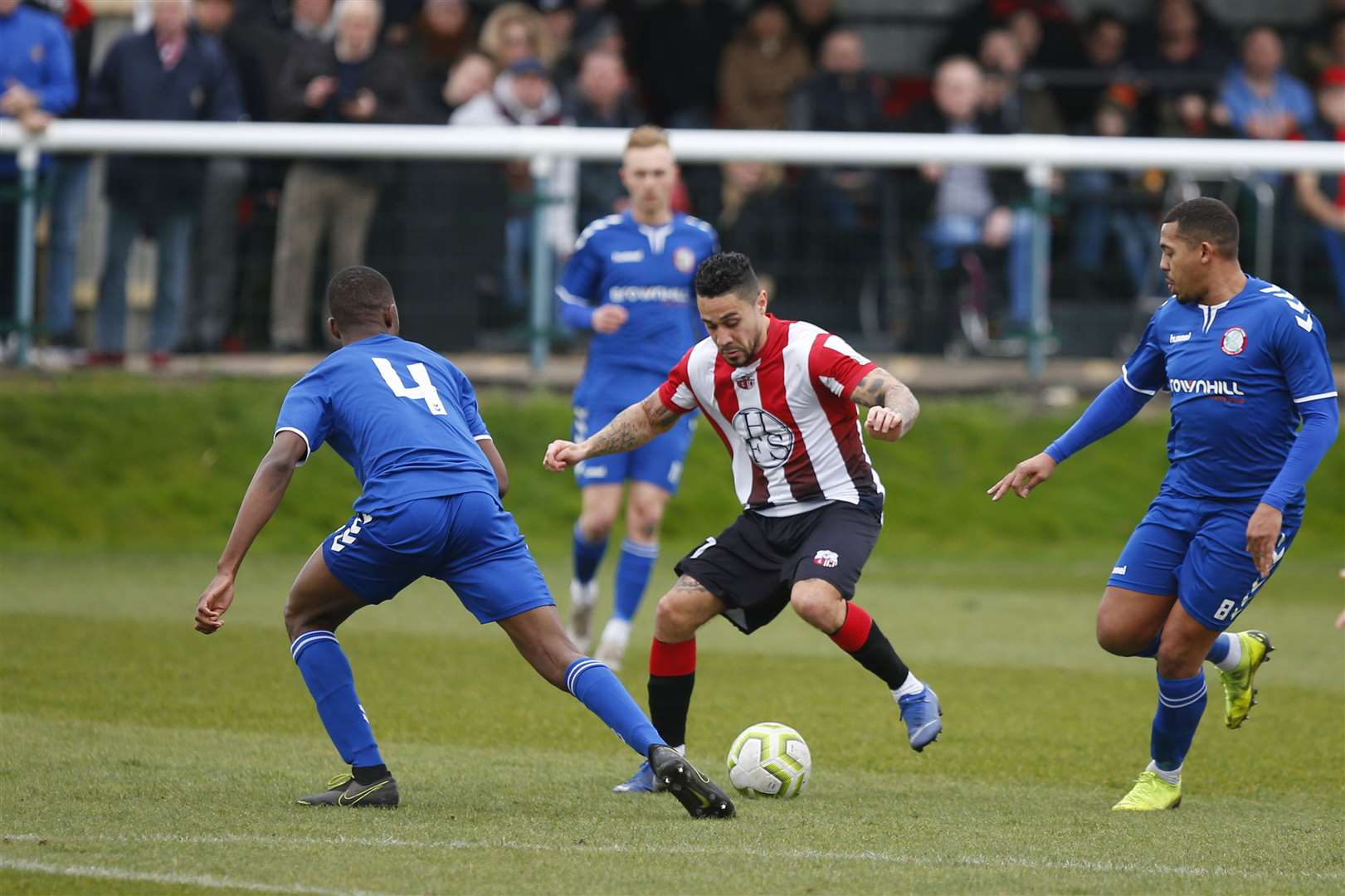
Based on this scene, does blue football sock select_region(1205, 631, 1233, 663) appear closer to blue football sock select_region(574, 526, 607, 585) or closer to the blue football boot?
the blue football boot

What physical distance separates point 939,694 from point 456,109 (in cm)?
711

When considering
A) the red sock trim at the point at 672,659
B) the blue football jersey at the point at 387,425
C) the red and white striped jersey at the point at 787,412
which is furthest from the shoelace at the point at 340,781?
the red and white striped jersey at the point at 787,412

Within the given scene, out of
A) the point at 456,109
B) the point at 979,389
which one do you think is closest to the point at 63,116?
the point at 456,109

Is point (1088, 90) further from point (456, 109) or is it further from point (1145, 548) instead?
point (1145, 548)

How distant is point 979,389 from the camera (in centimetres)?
1504

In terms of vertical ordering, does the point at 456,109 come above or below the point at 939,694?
above

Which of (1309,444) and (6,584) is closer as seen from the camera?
(1309,444)

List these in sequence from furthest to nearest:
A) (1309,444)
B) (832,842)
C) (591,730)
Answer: (591,730), (1309,444), (832,842)

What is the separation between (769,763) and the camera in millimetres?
6875

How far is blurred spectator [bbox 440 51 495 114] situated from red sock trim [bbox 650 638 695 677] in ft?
27.3

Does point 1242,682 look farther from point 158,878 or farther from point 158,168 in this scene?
point 158,168

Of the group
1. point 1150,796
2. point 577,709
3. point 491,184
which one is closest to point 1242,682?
point 1150,796

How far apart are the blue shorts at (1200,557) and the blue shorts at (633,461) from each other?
367 centimetres

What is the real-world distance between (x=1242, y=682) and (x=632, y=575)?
144 inches
